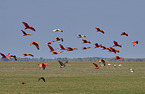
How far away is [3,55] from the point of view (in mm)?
22078

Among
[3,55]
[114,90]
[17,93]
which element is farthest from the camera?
[114,90]

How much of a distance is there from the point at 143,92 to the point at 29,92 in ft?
39.4

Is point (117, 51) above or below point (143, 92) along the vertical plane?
above

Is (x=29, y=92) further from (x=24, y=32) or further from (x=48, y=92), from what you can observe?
(x=24, y=32)

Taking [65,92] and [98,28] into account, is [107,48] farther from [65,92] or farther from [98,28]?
[65,92]

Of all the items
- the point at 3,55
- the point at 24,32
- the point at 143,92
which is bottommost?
the point at 143,92

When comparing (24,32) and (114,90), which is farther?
(114,90)

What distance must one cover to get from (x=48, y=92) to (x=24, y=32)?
16.4m

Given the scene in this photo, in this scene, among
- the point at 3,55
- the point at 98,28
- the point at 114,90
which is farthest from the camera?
the point at 114,90

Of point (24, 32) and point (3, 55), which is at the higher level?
point (24, 32)

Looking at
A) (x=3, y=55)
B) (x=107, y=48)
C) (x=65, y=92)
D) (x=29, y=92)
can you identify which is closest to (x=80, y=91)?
(x=65, y=92)

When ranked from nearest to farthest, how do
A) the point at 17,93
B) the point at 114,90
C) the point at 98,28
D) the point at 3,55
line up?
1. the point at 3,55
2. the point at 98,28
3. the point at 17,93
4. the point at 114,90

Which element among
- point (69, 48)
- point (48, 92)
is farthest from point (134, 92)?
point (69, 48)

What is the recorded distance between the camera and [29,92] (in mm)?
37312
